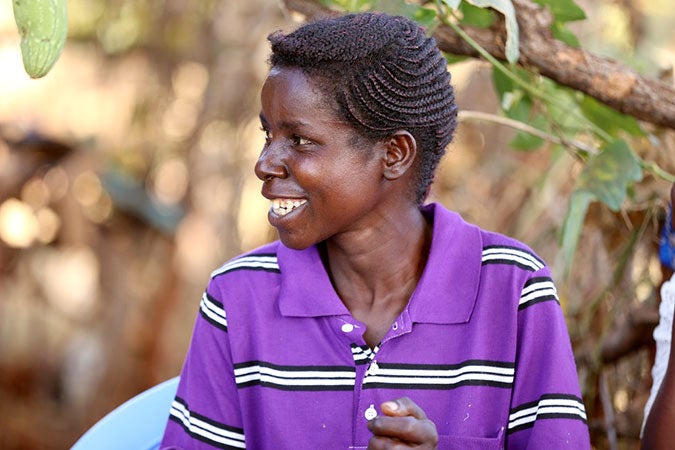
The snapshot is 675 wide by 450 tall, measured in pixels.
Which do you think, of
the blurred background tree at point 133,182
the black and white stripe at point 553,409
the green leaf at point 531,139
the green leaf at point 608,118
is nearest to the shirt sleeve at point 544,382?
the black and white stripe at point 553,409

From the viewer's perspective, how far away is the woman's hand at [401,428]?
1422 millimetres

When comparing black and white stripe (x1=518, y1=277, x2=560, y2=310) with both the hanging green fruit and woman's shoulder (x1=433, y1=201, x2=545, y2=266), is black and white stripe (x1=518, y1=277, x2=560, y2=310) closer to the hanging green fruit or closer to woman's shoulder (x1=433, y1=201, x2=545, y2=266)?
woman's shoulder (x1=433, y1=201, x2=545, y2=266)

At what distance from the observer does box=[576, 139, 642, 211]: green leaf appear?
2141 mm

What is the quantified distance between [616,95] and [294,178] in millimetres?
893

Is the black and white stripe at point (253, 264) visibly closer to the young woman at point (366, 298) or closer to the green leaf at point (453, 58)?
the young woman at point (366, 298)

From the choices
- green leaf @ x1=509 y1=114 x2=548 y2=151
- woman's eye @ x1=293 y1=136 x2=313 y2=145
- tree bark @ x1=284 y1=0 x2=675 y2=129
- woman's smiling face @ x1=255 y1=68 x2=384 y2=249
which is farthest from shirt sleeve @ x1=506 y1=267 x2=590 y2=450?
green leaf @ x1=509 y1=114 x2=548 y2=151

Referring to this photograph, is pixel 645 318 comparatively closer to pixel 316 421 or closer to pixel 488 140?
pixel 316 421

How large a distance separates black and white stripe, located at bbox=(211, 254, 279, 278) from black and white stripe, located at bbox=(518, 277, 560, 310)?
1.52 feet

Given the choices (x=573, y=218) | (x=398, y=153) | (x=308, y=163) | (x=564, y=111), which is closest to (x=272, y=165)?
(x=308, y=163)

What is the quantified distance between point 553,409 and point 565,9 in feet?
3.02

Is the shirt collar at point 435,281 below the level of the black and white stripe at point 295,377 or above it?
above

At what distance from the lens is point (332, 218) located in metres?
1.69

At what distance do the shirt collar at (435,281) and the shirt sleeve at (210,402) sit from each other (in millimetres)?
147

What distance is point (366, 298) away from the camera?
1.81m
